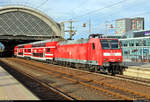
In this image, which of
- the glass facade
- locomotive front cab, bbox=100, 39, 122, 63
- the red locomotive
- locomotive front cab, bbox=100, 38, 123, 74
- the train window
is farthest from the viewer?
the glass facade

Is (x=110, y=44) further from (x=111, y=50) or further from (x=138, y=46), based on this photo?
(x=138, y=46)

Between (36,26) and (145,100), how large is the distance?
281 feet

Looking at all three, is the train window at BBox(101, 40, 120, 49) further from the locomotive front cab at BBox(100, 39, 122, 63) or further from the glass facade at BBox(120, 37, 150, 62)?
the glass facade at BBox(120, 37, 150, 62)

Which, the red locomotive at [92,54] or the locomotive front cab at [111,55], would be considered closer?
the locomotive front cab at [111,55]

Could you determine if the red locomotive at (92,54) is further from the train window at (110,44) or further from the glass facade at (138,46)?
the glass facade at (138,46)

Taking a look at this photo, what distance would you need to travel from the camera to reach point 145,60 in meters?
26.5

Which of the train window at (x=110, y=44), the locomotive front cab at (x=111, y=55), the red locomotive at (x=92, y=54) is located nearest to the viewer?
the locomotive front cab at (x=111, y=55)

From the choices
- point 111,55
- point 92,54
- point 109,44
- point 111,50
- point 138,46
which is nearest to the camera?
point 111,55

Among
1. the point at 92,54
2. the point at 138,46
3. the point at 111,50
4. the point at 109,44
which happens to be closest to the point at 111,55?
the point at 111,50

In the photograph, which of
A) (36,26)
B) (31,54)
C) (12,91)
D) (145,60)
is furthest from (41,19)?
(12,91)

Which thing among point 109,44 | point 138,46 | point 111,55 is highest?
point 138,46

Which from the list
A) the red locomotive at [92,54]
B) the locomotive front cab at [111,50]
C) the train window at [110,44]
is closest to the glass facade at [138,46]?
the red locomotive at [92,54]

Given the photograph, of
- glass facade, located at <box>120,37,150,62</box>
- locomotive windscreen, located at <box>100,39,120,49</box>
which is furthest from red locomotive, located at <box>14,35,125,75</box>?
glass facade, located at <box>120,37,150,62</box>

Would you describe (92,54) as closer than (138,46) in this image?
Yes
